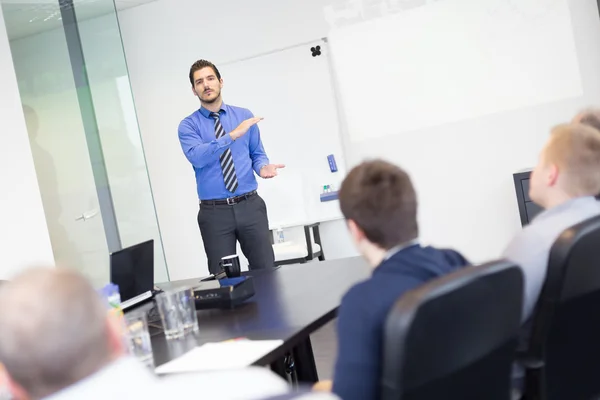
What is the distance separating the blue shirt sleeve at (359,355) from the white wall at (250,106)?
13.7 feet

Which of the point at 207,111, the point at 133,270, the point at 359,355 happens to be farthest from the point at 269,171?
the point at 359,355

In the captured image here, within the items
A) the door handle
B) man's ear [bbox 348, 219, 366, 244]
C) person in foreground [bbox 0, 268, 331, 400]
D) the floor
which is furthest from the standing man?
person in foreground [bbox 0, 268, 331, 400]

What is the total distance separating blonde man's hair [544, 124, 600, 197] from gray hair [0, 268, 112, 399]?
1.53 metres

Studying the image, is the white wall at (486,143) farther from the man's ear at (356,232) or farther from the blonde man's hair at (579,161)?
the man's ear at (356,232)


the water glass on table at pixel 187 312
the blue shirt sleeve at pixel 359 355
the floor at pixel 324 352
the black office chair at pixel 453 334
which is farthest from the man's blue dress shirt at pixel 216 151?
the black office chair at pixel 453 334

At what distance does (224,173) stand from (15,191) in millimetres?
1406

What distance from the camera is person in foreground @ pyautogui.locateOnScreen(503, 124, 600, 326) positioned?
193 centimetres

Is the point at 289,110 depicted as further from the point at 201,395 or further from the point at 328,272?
the point at 201,395

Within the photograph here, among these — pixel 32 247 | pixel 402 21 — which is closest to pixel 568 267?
pixel 32 247

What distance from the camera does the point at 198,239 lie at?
6469 mm

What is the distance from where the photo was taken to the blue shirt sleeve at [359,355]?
138 centimetres

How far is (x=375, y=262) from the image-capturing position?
5.57ft

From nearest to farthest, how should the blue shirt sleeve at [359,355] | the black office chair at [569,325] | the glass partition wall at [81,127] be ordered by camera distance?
1. the blue shirt sleeve at [359,355]
2. the black office chair at [569,325]
3. the glass partition wall at [81,127]

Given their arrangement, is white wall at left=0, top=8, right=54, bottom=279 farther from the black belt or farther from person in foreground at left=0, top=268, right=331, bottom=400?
person in foreground at left=0, top=268, right=331, bottom=400
